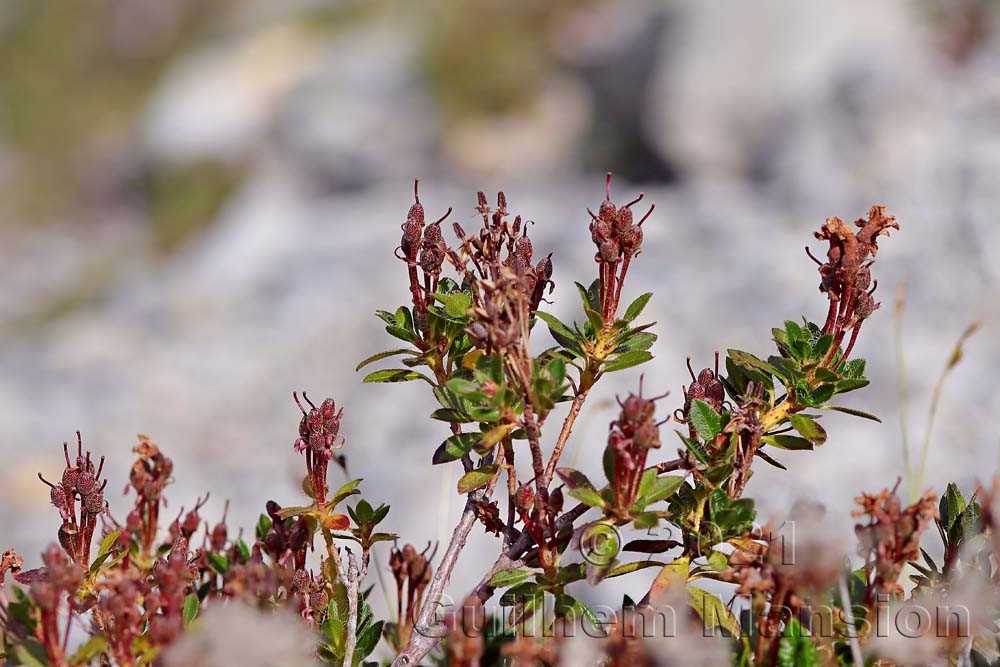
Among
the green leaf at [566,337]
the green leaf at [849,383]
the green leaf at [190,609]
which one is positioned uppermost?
the green leaf at [566,337]

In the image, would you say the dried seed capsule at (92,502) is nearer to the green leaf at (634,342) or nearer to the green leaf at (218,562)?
the green leaf at (218,562)

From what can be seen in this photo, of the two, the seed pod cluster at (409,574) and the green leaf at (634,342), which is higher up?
the green leaf at (634,342)

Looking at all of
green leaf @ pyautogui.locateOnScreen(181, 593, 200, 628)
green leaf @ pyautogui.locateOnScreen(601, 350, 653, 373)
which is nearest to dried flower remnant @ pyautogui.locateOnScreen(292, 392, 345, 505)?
green leaf @ pyautogui.locateOnScreen(181, 593, 200, 628)

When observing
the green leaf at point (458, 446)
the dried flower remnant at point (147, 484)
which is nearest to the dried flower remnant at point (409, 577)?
the green leaf at point (458, 446)

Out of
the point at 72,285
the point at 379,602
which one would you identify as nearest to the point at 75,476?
the point at 379,602

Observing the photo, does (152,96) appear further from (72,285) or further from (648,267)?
(648,267)

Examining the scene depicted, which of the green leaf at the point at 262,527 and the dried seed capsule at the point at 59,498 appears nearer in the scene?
the dried seed capsule at the point at 59,498

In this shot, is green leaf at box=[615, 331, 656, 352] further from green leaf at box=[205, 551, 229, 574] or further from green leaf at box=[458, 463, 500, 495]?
green leaf at box=[205, 551, 229, 574]

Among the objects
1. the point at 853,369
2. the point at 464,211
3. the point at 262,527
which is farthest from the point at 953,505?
the point at 464,211

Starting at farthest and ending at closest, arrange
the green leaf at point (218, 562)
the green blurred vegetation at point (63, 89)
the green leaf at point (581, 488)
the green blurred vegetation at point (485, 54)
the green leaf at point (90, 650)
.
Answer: the green blurred vegetation at point (63, 89) < the green blurred vegetation at point (485, 54) < the green leaf at point (218, 562) < the green leaf at point (581, 488) < the green leaf at point (90, 650)
